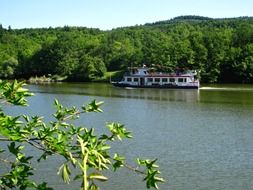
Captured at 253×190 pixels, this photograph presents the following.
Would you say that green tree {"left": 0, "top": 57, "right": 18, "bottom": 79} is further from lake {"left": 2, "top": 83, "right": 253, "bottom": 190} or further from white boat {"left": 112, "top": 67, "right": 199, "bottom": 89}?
lake {"left": 2, "top": 83, "right": 253, "bottom": 190}

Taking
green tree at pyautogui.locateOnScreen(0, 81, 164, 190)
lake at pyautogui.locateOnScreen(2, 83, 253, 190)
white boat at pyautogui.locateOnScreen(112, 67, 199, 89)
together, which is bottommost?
lake at pyautogui.locateOnScreen(2, 83, 253, 190)

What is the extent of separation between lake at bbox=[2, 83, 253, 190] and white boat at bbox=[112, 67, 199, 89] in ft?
80.7

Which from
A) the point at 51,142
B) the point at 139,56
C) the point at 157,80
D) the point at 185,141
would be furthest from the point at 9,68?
the point at 51,142

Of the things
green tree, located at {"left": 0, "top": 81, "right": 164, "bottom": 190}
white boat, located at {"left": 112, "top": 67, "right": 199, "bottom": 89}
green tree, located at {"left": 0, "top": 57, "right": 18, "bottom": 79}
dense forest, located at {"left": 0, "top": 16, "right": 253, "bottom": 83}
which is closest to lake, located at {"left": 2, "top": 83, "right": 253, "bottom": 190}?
green tree, located at {"left": 0, "top": 81, "right": 164, "bottom": 190}

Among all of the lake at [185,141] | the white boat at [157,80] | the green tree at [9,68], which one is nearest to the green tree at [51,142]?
the lake at [185,141]

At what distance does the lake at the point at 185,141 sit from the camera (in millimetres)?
19062

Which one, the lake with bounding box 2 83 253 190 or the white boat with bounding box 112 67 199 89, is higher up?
the white boat with bounding box 112 67 199 89

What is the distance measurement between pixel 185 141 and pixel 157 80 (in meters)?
52.4

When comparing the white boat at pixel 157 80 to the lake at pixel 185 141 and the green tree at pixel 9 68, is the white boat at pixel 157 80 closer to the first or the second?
the lake at pixel 185 141

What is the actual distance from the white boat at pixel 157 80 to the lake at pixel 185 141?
2460cm

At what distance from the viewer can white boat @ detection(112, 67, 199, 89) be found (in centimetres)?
7719

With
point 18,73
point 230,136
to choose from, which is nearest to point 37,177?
point 230,136

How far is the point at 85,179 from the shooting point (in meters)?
2.45

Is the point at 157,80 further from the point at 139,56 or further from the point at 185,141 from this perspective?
the point at 185,141
